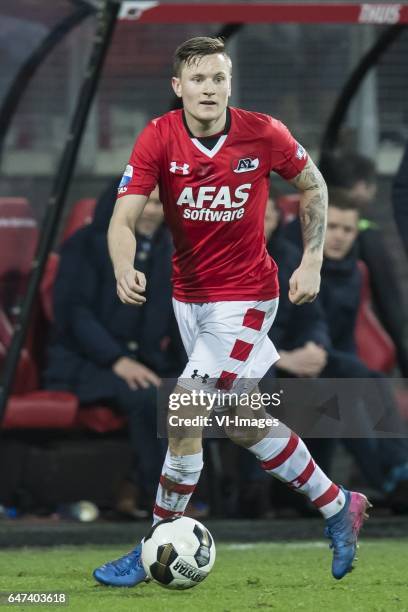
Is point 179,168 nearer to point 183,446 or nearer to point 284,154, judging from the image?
point 284,154

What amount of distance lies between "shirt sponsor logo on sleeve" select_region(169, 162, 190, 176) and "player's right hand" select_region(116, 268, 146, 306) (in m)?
0.54

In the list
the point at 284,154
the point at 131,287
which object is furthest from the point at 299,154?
the point at 131,287

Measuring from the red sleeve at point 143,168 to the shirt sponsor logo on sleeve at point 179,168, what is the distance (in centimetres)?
5

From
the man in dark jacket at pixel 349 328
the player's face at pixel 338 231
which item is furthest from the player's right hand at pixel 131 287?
the player's face at pixel 338 231

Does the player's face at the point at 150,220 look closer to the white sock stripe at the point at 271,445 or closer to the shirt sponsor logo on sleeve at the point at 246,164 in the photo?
the shirt sponsor logo on sleeve at the point at 246,164

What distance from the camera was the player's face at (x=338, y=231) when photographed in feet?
28.5

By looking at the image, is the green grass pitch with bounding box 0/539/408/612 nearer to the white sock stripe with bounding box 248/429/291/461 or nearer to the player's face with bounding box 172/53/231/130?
the white sock stripe with bounding box 248/429/291/461

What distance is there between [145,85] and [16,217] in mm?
1371

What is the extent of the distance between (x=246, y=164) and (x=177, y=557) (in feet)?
4.31

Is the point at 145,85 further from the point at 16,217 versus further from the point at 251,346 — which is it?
the point at 251,346

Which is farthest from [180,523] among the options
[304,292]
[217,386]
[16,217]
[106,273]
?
[16,217]

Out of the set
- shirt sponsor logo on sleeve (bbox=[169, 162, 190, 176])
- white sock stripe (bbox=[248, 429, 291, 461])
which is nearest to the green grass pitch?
white sock stripe (bbox=[248, 429, 291, 461])

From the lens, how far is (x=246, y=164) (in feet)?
19.1

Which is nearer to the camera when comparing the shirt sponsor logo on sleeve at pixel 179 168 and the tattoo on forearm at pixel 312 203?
the shirt sponsor logo on sleeve at pixel 179 168
